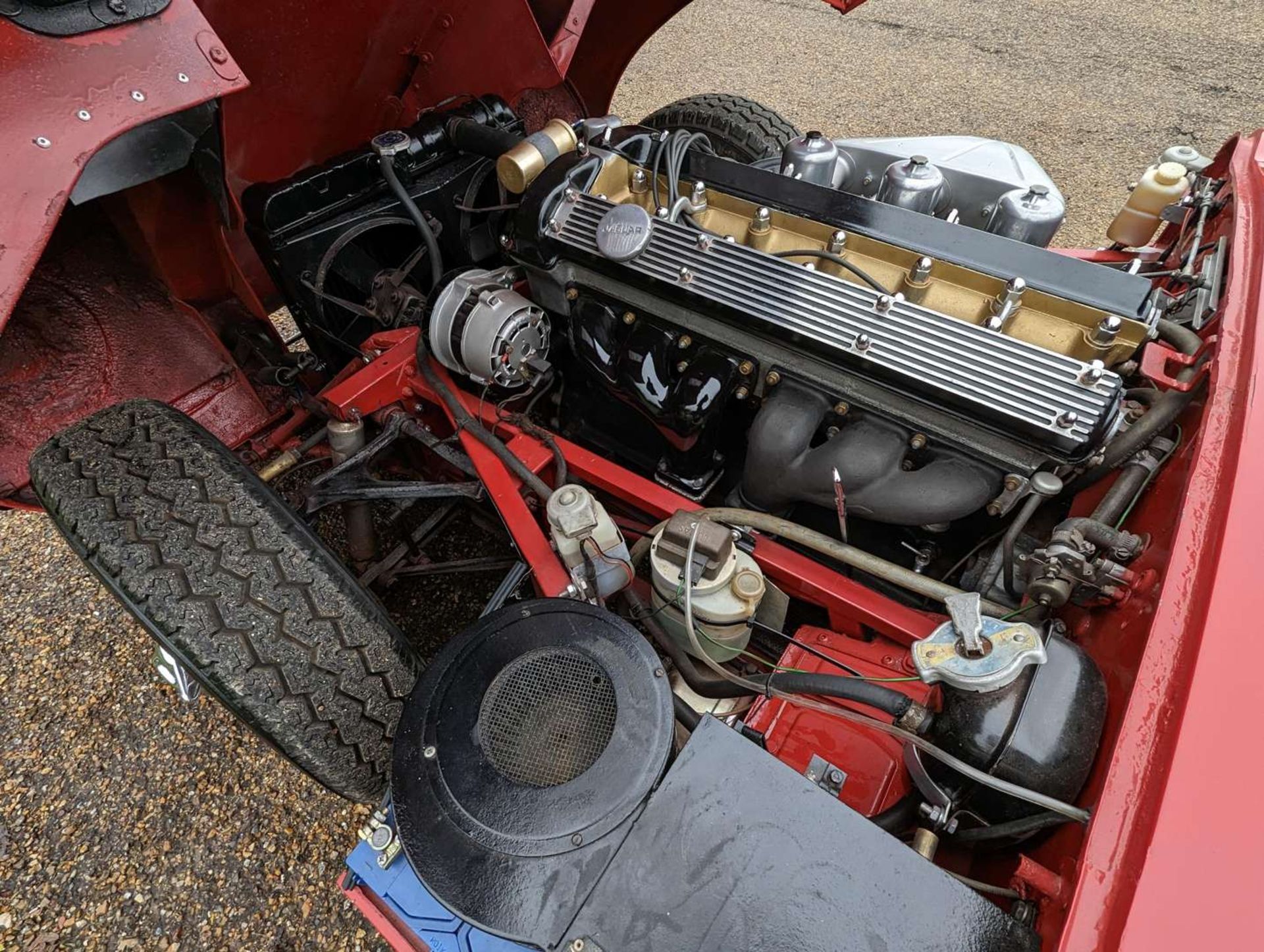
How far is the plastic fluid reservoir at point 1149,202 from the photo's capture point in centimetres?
202

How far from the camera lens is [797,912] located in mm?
861

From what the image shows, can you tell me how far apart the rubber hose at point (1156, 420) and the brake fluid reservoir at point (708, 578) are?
66cm

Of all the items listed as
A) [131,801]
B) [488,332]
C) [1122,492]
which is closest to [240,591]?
[488,332]

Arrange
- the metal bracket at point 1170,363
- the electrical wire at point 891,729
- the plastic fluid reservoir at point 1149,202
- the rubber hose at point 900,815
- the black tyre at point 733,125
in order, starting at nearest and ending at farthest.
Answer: the electrical wire at point 891,729 < the rubber hose at point 900,815 < the metal bracket at point 1170,363 < the plastic fluid reservoir at point 1149,202 < the black tyre at point 733,125

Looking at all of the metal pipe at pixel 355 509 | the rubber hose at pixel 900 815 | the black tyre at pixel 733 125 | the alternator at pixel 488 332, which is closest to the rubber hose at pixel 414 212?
the alternator at pixel 488 332

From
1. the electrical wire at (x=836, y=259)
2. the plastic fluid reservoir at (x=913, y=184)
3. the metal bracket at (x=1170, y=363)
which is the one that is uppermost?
the plastic fluid reservoir at (x=913, y=184)

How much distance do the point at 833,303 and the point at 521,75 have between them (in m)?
1.40

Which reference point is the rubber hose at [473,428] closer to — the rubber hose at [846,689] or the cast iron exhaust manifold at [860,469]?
the cast iron exhaust manifold at [860,469]

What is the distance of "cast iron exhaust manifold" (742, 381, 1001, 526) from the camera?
136cm

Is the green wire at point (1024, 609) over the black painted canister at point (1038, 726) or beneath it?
beneath

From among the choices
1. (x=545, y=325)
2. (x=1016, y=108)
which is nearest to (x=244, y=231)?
(x=545, y=325)

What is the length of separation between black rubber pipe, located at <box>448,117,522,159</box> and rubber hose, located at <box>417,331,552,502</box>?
55 centimetres

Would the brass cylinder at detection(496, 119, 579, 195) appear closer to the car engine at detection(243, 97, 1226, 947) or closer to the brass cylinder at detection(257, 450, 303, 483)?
the car engine at detection(243, 97, 1226, 947)

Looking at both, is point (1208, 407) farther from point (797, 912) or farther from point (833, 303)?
point (797, 912)
